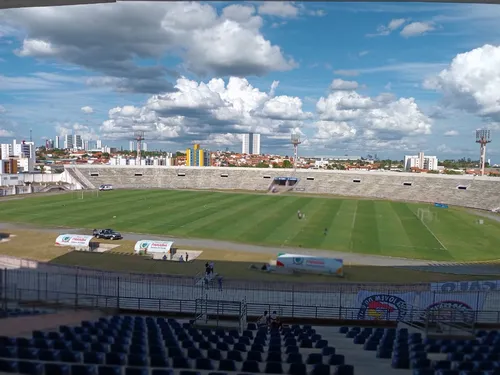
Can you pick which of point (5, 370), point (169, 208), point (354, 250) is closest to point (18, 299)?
point (5, 370)

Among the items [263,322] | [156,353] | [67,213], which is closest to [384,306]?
[263,322]

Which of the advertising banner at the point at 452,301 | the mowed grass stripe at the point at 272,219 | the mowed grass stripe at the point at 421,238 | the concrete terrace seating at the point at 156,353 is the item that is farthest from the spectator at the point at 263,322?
the mowed grass stripe at the point at 421,238

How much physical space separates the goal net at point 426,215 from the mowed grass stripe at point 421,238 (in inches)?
25.8

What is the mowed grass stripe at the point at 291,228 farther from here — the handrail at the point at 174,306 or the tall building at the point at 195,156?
the tall building at the point at 195,156

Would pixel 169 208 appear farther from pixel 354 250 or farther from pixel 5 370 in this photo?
pixel 5 370

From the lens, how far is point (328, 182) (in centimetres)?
8719

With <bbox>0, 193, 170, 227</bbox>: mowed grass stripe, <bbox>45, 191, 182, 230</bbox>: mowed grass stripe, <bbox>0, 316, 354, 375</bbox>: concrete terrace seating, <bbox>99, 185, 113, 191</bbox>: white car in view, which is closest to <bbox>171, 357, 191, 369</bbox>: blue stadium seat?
Answer: <bbox>0, 316, 354, 375</bbox>: concrete terrace seating

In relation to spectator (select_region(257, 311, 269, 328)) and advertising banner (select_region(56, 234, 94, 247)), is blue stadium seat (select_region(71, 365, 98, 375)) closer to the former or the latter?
spectator (select_region(257, 311, 269, 328))

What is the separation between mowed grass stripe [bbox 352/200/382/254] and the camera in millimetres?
35750

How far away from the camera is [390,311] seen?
18.4m

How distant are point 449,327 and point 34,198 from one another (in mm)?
64861

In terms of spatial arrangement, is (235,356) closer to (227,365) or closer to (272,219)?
(227,365)

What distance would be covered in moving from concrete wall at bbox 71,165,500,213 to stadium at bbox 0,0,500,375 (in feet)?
2.71

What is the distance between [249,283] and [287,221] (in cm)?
2444
